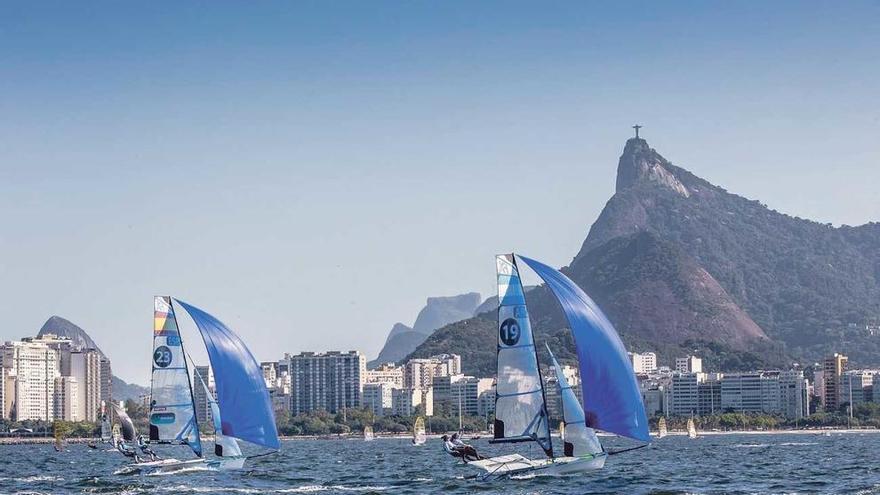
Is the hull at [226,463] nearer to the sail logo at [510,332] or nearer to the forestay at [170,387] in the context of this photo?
the forestay at [170,387]

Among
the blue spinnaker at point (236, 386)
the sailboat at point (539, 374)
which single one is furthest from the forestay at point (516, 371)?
the blue spinnaker at point (236, 386)

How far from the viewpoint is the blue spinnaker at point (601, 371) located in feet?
166

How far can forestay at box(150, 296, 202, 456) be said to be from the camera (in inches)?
2484

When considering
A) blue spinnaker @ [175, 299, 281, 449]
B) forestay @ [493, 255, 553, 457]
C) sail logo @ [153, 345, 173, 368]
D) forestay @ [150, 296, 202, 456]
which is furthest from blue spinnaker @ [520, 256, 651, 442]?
sail logo @ [153, 345, 173, 368]

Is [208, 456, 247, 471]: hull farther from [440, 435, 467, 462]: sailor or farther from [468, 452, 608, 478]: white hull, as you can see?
[468, 452, 608, 478]: white hull

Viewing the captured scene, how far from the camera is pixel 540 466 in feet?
175

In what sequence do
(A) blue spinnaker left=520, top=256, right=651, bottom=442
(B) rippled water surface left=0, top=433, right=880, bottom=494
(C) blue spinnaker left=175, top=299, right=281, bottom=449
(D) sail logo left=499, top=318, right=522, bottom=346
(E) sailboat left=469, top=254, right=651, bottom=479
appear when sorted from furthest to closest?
(C) blue spinnaker left=175, top=299, right=281, bottom=449 < (B) rippled water surface left=0, top=433, right=880, bottom=494 < (D) sail logo left=499, top=318, right=522, bottom=346 < (E) sailboat left=469, top=254, right=651, bottom=479 < (A) blue spinnaker left=520, top=256, right=651, bottom=442

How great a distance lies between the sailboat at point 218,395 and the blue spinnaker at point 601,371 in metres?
14.7

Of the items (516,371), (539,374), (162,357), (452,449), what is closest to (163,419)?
(162,357)

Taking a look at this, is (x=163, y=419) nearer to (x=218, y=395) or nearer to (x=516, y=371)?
(x=218, y=395)

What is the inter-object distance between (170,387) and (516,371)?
17624 millimetres

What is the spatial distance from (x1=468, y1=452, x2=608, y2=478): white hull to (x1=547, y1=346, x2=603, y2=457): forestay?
0.84 ft

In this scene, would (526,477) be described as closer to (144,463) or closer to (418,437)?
(144,463)

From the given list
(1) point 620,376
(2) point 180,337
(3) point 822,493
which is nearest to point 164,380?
(2) point 180,337
